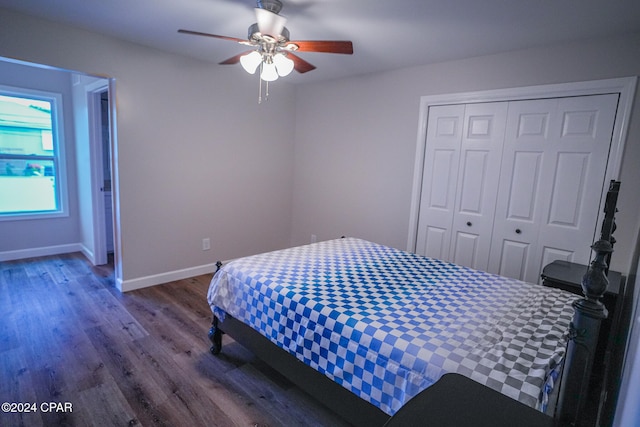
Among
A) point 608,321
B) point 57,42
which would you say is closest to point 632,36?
point 608,321

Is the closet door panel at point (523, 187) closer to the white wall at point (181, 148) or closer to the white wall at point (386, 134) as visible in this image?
the white wall at point (386, 134)

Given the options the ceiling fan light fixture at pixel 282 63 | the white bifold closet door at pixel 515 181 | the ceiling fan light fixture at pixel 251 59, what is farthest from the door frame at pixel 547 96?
the ceiling fan light fixture at pixel 251 59

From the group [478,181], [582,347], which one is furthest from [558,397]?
[478,181]

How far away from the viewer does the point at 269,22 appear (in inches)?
73.5

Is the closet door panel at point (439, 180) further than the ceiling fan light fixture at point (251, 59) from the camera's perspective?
Yes

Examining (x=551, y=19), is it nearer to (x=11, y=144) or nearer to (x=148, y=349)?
(x=148, y=349)

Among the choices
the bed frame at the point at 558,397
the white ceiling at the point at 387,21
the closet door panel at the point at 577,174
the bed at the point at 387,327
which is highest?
the white ceiling at the point at 387,21

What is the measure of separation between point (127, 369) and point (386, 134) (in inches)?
119

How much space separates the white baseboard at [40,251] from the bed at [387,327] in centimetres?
331

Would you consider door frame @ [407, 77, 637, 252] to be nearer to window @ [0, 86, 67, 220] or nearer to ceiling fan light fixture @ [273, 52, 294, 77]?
ceiling fan light fixture @ [273, 52, 294, 77]

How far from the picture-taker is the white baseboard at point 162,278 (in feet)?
10.5

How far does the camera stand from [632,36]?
223cm

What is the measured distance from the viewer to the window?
3812mm

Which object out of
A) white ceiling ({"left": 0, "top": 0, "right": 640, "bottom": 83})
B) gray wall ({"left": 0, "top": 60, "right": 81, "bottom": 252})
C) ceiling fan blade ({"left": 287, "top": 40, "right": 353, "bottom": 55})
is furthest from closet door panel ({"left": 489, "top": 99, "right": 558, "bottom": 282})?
gray wall ({"left": 0, "top": 60, "right": 81, "bottom": 252})
